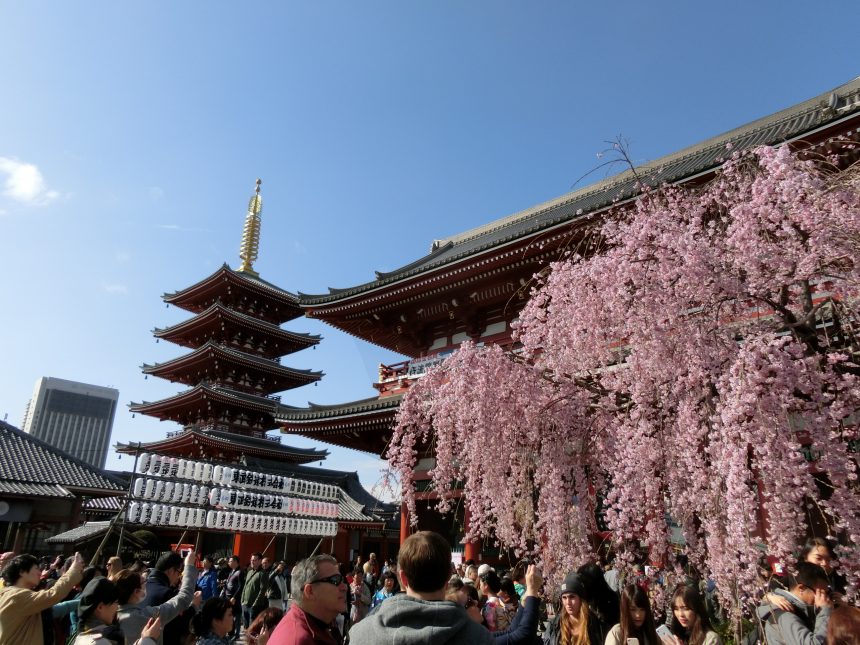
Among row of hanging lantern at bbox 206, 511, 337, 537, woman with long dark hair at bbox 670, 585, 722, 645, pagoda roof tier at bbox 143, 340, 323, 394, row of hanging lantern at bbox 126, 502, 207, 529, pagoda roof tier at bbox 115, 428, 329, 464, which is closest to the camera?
woman with long dark hair at bbox 670, 585, 722, 645

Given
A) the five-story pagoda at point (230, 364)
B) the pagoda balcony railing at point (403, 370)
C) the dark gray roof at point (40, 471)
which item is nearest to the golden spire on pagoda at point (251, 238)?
the five-story pagoda at point (230, 364)

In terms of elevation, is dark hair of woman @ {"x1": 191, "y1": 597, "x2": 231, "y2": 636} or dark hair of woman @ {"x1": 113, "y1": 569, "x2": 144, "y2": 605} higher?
dark hair of woman @ {"x1": 113, "y1": 569, "x2": 144, "y2": 605}

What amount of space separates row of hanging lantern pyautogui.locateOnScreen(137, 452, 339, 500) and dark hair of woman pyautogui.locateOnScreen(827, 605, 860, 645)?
9.17m

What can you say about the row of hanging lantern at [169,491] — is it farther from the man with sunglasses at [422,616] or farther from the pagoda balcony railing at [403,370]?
the man with sunglasses at [422,616]

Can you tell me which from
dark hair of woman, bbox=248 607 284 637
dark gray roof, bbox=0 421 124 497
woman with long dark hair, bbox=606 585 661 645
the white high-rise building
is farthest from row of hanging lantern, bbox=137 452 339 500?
the white high-rise building

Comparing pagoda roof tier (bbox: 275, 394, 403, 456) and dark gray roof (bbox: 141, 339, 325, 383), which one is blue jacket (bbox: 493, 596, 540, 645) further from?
dark gray roof (bbox: 141, 339, 325, 383)

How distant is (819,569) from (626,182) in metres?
12.4

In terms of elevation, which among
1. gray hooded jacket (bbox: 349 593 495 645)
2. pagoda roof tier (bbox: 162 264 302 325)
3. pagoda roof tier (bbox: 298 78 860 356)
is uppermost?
pagoda roof tier (bbox: 162 264 302 325)

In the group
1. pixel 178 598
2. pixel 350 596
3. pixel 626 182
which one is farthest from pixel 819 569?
pixel 626 182

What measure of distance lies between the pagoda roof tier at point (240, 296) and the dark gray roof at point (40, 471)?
10.1 m

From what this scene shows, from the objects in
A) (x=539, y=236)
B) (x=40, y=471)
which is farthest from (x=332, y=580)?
(x=40, y=471)

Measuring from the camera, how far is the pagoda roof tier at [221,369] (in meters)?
25.4

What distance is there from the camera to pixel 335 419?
12234 mm

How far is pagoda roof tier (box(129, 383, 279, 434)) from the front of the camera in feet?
81.1
